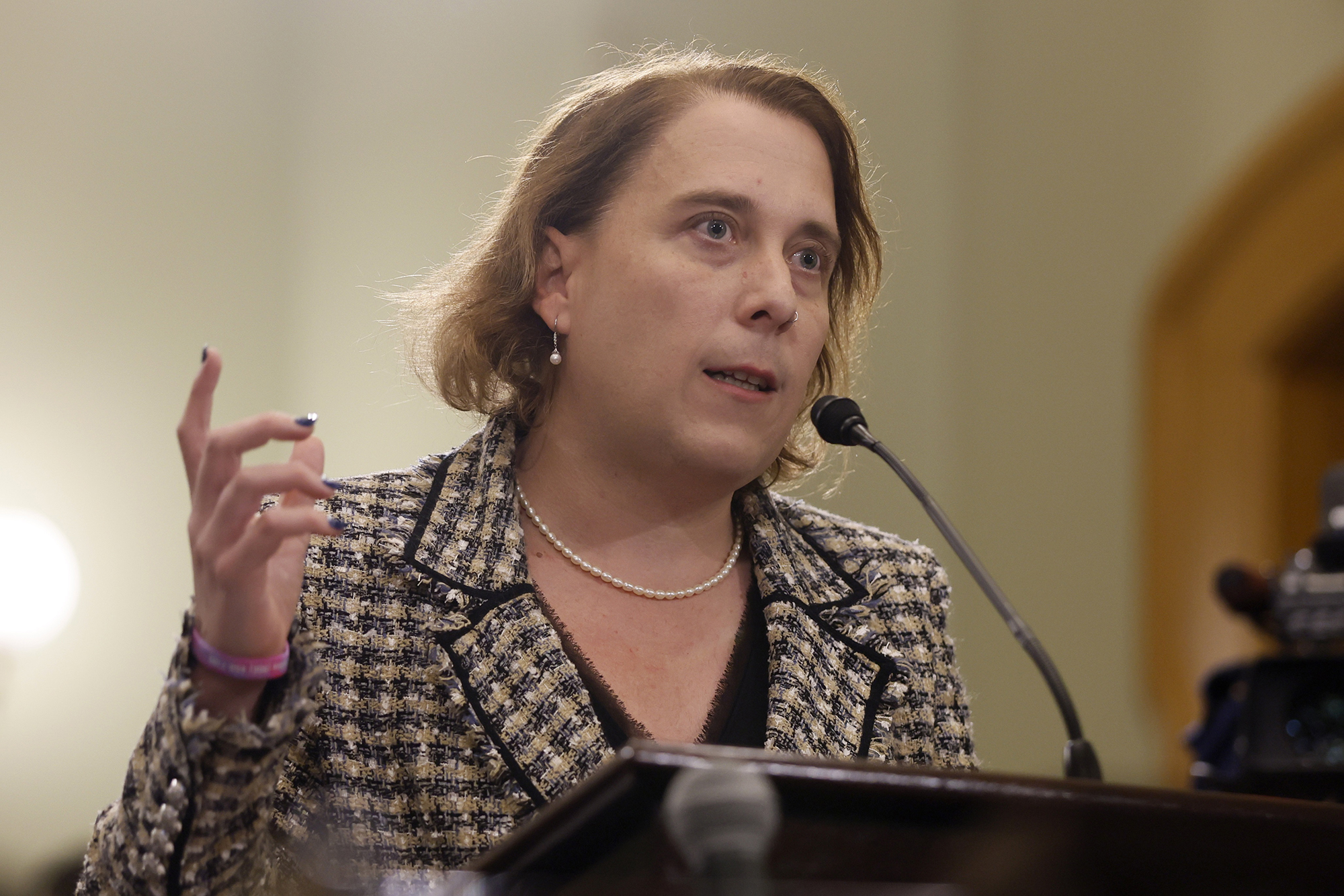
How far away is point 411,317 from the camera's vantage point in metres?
1.94

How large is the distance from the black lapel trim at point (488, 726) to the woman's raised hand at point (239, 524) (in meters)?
0.30

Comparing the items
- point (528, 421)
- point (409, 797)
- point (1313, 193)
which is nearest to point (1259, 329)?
point (1313, 193)

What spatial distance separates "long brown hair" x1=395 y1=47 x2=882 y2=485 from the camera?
173cm

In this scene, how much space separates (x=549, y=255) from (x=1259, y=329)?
206 centimetres

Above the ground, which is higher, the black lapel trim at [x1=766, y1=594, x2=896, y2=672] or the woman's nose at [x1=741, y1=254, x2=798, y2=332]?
the woman's nose at [x1=741, y1=254, x2=798, y2=332]

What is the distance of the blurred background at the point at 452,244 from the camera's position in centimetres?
337

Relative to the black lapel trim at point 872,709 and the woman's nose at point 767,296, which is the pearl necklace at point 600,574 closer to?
the black lapel trim at point 872,709

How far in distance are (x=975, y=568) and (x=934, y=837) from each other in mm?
795

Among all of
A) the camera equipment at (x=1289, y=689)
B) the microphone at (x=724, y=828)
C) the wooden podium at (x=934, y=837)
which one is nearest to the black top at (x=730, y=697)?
the camera equipment at (x=1289, y=689)

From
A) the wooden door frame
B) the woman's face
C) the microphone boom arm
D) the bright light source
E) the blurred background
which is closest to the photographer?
the microphone boom arm

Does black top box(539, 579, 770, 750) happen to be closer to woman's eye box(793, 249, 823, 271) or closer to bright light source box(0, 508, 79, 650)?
woman's eye box(793, 249, 823, 271)

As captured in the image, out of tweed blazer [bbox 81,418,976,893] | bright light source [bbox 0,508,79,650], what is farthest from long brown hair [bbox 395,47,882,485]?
bright light source [bbox 0,508,79,650]

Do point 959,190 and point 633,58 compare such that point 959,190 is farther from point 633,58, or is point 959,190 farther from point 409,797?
point 409,797

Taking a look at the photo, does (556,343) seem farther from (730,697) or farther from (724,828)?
(724,828)
